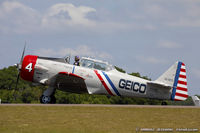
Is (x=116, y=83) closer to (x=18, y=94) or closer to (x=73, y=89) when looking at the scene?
(x=73, y=89)

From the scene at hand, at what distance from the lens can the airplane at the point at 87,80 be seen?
54.3 ft

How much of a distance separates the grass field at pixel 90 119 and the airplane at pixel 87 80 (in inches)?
105

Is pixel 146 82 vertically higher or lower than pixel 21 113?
higher

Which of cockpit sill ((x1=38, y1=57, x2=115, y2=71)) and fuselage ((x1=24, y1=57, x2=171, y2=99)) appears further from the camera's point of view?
cockpit sill ((x1=38, y1=57, x2=115, y2=71))

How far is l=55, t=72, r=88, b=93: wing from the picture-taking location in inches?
634

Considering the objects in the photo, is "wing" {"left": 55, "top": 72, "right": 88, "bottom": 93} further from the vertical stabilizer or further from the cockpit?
the vertical stabilizer

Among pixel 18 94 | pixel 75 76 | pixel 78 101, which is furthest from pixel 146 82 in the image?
pixel 18 94

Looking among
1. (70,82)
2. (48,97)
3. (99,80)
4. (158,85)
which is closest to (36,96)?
(48,97)

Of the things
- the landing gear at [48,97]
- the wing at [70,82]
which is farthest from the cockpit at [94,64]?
the landing gear at [48,97]

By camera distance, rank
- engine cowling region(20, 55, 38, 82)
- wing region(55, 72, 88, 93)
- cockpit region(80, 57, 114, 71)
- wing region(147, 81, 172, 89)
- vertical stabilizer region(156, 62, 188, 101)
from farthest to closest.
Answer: vertical stabilizer region(156, 62, 188, 101) < wing region(147, 81, 172, 89) < cockpit region(80, 57, 114, 71) < engine cowling region(20, 55, 38, 82) < wing region(55, 72, 88, 93)

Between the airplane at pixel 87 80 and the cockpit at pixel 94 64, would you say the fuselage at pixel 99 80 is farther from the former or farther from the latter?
the cockpit at pixel 94 64

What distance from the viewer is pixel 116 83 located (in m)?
16.9

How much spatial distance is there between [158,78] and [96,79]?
3466 millimetres

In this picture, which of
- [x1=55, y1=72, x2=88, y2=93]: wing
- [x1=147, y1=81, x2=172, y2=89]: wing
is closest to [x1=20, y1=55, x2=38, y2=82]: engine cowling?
[x1=55, y1=72, x2=88, y2=93]: wing
